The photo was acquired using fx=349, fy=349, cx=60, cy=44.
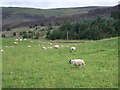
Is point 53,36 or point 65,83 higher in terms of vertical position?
point 65,83

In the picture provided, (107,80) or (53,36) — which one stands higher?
(107,80)

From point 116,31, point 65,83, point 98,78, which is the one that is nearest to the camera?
point 65,83

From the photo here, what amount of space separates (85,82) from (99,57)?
11151 mm

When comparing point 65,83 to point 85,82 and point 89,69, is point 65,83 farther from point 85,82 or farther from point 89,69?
point 89,69

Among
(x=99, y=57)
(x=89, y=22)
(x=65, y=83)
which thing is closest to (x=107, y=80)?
(x=65, y=83)

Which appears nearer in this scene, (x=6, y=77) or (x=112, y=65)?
(x=6, y=77)

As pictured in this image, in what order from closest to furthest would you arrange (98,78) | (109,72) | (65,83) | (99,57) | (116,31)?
(65,83)
(98,78)
(109,72)
(99,57)
(116,31)

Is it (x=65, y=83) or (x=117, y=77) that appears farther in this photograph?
(x=117, y=77)

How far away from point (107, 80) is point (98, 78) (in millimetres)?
800

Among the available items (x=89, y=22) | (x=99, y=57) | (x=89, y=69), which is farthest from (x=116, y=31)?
(x=89, y=69)

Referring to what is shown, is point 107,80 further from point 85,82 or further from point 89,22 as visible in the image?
point 89,22

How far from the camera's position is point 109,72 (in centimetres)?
2127

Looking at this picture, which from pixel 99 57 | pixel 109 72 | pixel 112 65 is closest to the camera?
pixel 109 72

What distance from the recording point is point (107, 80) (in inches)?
736
